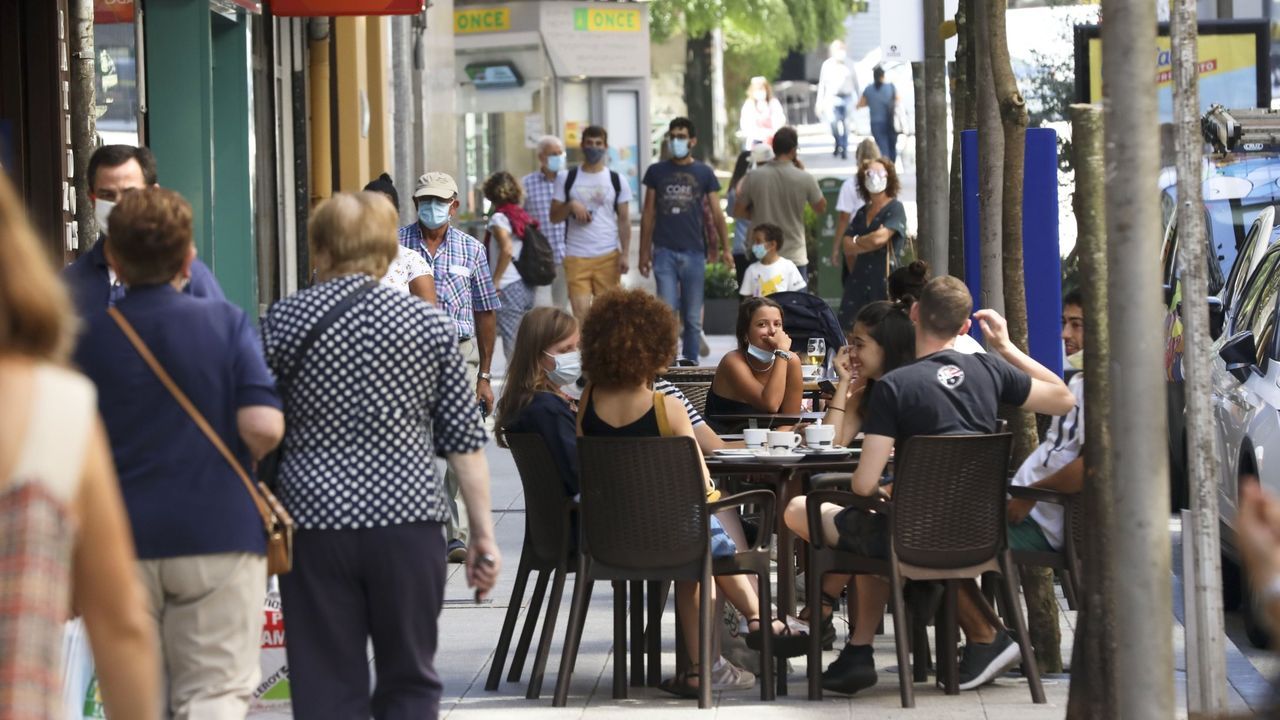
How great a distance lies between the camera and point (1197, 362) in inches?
221

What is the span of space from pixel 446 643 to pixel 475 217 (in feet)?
65.8

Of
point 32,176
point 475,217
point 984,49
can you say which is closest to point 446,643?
point 32,176

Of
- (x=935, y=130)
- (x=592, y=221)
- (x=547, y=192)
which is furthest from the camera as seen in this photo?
(x=547, y=192)

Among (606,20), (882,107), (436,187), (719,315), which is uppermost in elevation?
(606,20)

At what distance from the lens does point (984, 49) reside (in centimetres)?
971

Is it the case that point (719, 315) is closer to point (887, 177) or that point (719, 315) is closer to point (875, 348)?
point (887, 177)

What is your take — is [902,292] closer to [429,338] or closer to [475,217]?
[429,338]

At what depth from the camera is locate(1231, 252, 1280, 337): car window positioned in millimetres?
9125

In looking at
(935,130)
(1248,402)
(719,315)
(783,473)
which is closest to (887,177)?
(935,130)

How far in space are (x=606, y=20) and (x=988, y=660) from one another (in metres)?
25.0

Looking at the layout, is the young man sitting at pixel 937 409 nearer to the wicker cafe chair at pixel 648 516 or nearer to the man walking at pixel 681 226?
the wicker cafe chair at pixel 648 516

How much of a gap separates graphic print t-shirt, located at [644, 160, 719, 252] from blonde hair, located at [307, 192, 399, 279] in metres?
11.3

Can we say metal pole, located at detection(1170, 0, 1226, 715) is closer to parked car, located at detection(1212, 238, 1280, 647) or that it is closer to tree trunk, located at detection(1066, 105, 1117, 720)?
tree trunk, located at detection(1066, 105, 1117, 720)

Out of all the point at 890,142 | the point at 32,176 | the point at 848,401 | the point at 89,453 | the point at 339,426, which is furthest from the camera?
the point at 890,142
